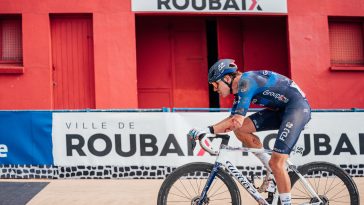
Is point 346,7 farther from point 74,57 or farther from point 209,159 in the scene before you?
point 74,57

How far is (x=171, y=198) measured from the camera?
14.6 feet

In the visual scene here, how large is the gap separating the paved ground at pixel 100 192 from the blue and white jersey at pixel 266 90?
2.19 meters

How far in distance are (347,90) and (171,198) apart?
27.5 feet

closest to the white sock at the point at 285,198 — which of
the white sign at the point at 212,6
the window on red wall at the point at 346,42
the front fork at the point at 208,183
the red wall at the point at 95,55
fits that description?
Answer: the front fork at the point at 208,183

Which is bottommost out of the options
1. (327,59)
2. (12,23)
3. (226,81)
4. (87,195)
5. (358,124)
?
(87,195)

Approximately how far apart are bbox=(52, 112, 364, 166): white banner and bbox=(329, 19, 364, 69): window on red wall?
3734mm

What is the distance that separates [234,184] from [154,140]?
13.6 feet

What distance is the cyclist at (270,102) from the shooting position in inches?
170

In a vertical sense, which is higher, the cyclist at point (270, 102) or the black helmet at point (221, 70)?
the black helmet at point (221, 70)

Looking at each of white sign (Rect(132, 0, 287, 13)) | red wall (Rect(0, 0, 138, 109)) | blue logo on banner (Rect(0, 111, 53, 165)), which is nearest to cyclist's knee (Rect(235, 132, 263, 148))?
blue logo on banner (Rect(0, 111, 53, 165))

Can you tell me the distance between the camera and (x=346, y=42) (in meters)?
12.0

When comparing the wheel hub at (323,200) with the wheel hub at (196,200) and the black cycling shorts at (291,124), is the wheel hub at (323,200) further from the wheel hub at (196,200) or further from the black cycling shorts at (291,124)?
the wheel hub at (196,200)

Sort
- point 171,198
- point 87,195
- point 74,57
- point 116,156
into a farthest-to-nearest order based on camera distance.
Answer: point 74,57, point 116,156, point 87,195, point 171,198

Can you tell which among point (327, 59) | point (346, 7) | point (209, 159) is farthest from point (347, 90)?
point (209, 159)
